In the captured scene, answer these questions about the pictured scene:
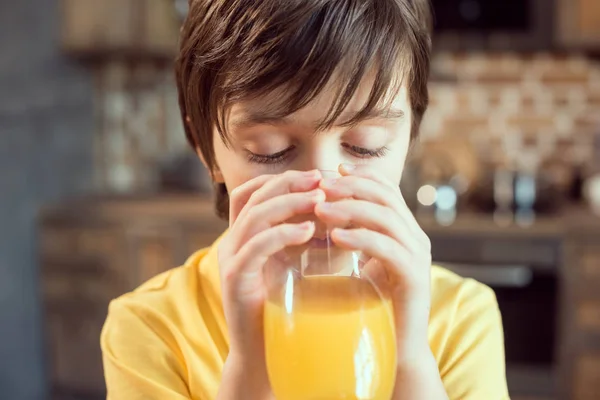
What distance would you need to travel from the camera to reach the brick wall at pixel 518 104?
9.57 ft

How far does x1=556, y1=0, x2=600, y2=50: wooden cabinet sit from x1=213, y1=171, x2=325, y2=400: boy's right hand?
2.30 m

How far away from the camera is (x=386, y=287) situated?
24.9 inches

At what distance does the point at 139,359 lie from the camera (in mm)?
851

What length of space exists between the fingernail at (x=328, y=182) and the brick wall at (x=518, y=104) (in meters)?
2.45

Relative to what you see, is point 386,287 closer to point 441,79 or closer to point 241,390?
point 241,390

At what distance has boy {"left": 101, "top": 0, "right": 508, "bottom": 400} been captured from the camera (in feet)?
2.01

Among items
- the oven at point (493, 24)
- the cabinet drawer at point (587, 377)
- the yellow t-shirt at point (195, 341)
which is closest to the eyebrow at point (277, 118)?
the yellow t-shirt at point (195, 341)

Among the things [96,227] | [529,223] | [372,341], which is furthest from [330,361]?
[96,227]

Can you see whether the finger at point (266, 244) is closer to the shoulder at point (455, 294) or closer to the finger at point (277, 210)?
the finger at point (277, 210)

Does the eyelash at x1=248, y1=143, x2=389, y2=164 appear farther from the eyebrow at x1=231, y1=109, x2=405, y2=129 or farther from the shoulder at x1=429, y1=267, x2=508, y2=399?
the shoulder at x1=429, y1=267, x2=508, y2=399

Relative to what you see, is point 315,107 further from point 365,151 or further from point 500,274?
point 500,274

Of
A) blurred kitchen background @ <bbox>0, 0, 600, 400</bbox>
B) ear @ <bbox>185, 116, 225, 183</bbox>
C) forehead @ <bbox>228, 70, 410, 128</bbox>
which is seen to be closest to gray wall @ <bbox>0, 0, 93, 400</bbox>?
blurred kitchen background @ <bbox>0, 0, 600, 400</bbox>

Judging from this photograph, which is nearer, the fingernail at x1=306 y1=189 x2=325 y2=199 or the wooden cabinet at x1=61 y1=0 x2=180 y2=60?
the fingernail at x1=306 y1=189 x2=325 y2=199

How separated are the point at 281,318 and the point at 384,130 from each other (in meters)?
0.28
